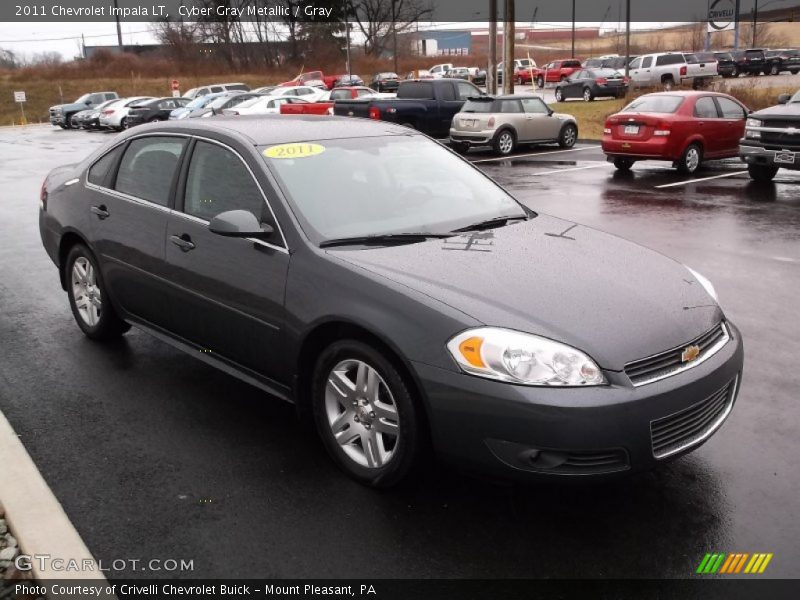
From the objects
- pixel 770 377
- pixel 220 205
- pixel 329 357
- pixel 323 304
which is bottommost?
pixel 770 377

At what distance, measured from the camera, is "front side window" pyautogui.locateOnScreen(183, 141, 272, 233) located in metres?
4.43

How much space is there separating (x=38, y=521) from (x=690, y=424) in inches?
111

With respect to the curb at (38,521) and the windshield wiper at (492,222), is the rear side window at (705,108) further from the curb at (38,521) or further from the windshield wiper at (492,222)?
the curb at (38,521)

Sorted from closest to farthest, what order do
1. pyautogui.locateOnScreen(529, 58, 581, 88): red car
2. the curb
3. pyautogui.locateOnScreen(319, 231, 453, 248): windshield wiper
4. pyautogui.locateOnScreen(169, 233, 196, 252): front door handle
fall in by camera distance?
the curb
pyautogui.locateOnScreen(319, 231, 453, 248): windshield wiper
pyautogui.locateOnScreen(169, 233, 196, 252): front door handle
pyautogui.locateOnScreen(529, 58, 581, 88): red car

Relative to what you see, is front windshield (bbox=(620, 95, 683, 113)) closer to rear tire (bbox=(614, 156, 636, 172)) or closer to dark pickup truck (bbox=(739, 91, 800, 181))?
rear tire (bbox=(614, 156, 636, 172))

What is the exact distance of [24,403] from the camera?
16.1ft

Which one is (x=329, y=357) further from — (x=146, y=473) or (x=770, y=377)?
(x=770, y=377)

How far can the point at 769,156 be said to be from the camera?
13.5 metres

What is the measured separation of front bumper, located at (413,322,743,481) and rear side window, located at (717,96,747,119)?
14.5 m

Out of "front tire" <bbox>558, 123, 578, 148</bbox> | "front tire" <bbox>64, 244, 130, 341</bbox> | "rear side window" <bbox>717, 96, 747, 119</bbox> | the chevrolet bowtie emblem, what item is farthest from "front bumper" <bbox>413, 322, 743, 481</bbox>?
"front tire" <bbox>558, 123, 578, 148</bbox>

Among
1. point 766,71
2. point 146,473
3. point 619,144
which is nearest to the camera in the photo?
point 146,473

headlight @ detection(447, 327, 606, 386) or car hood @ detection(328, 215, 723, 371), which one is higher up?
car hood @ detection(328, 215, 723, 371)

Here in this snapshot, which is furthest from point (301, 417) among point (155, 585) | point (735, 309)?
point (735, 309)

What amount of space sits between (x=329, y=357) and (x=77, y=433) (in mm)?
1635
